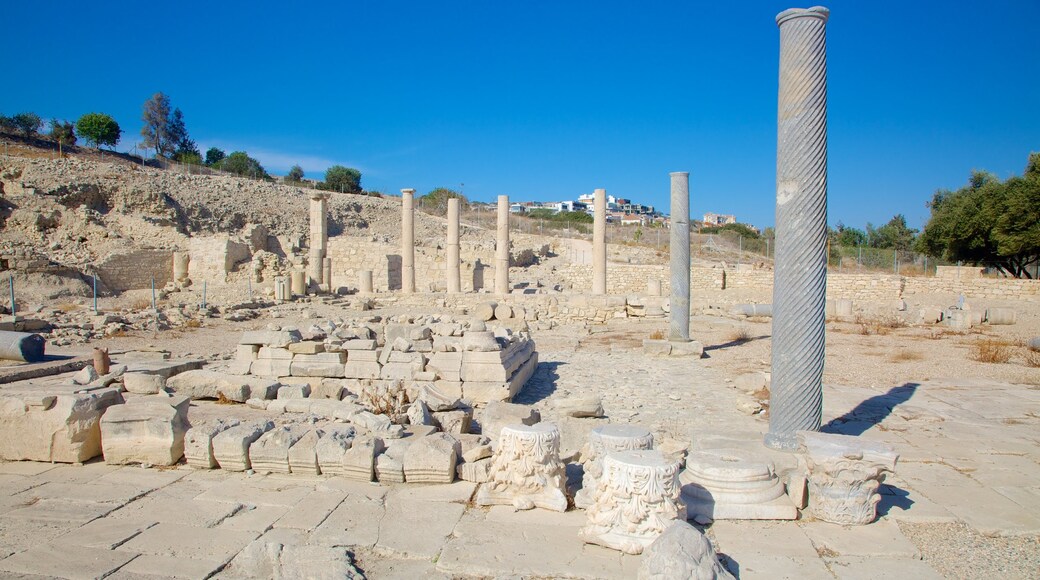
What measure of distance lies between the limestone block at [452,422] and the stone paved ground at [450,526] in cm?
121

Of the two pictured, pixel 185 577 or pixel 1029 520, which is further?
pixel 1029 520

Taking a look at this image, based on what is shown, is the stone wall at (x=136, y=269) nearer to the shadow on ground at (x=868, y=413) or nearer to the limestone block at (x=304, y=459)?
the limestone block at (x=304, y=459)

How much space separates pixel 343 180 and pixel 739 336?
52.7 metres

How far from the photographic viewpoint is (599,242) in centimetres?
2089

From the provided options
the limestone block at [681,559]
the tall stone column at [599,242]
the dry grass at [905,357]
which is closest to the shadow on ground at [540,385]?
the limestone block at [681,559]

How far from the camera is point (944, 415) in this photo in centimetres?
702

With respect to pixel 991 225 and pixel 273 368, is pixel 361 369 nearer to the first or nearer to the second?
pixel 273 368

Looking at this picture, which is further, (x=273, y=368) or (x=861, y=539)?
(x=273, y=368)

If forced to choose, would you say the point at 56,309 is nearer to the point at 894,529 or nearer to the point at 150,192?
the point at 150,192

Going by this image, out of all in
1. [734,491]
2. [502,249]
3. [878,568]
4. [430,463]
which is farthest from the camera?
[502,249]

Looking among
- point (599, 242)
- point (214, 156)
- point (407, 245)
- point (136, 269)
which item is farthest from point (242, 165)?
point (599, 242)

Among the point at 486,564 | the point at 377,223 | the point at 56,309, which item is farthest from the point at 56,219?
the point at 486,564

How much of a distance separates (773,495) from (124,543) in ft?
14.9

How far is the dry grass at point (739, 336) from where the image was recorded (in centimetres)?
1390
